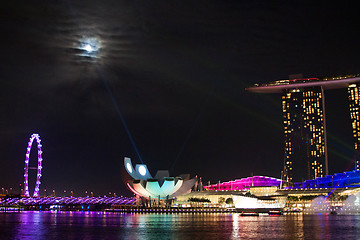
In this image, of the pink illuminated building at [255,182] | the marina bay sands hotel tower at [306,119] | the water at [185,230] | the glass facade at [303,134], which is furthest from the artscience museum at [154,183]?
the water at [185,230]

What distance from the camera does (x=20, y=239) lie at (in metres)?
34.2

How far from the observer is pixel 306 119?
137 meters

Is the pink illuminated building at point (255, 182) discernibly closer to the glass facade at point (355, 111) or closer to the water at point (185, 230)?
the glass facade at point (355, 111)

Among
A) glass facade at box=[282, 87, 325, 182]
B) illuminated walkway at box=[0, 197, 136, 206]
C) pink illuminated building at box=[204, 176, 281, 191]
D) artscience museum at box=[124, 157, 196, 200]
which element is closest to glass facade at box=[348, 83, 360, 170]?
glass facade at box=[282, 87, 325, 182]

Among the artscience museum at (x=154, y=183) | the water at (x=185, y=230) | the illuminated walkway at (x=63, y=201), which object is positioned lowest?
the illuminated walkway at (x=63, y=201)

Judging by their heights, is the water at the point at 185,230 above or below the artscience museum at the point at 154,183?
below

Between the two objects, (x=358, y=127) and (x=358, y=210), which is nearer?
(x=358, y=210)

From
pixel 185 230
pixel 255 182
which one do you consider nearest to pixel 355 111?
pixel 255 182

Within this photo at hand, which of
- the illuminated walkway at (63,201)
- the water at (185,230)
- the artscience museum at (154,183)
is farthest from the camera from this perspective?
the illuminated walkway at (63,201)

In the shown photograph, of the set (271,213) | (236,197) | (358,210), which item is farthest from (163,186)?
(358,210)

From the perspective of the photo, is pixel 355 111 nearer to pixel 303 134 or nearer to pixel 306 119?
pixel 306 119

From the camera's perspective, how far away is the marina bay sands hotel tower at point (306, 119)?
132m

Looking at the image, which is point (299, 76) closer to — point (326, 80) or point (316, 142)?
point (326, 80)

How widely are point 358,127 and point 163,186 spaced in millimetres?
59925
